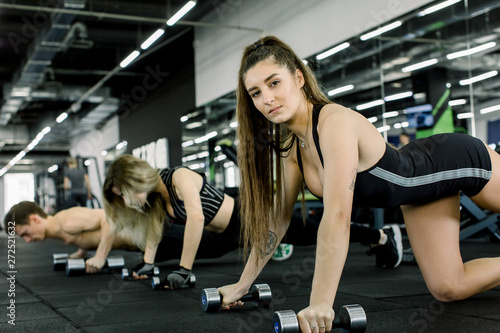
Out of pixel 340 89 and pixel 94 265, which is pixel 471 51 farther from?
pixel 94 265

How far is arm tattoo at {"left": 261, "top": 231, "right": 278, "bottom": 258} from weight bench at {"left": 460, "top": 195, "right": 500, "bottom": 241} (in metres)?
2.61

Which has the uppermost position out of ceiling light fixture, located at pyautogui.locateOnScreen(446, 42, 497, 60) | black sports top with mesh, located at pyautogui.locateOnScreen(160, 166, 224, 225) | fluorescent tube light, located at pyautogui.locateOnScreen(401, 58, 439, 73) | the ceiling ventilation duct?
the ceiling ventilation duct

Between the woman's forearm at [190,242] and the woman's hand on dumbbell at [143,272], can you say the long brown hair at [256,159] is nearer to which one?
the woman's forearm at [190,242]

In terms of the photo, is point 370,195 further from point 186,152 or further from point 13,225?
point 186,152

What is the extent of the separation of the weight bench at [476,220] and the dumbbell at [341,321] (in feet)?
9.35

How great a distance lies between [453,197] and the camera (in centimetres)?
171

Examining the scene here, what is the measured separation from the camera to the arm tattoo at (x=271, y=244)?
159 cm

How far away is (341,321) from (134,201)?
59.8 inches

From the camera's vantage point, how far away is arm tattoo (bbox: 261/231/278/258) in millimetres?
1595

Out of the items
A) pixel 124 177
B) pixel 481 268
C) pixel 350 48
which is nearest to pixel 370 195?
pixel 481 268

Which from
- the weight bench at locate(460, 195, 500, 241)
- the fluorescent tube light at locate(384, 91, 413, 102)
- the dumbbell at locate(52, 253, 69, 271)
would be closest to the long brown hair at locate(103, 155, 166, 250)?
the dumbbell at locate(52, 253, 69, 271)

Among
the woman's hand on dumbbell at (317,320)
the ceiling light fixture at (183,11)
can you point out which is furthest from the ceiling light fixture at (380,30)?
the woman's hand on dumbbell at (317,320)

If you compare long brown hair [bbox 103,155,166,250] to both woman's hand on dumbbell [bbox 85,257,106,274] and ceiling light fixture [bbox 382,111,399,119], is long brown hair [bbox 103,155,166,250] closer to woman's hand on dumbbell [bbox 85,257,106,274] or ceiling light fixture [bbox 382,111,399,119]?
woman's hand on dumbbell [bbox 85,257,106,274]

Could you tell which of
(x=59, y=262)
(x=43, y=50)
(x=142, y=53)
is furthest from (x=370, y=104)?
(x=142, y=53)
